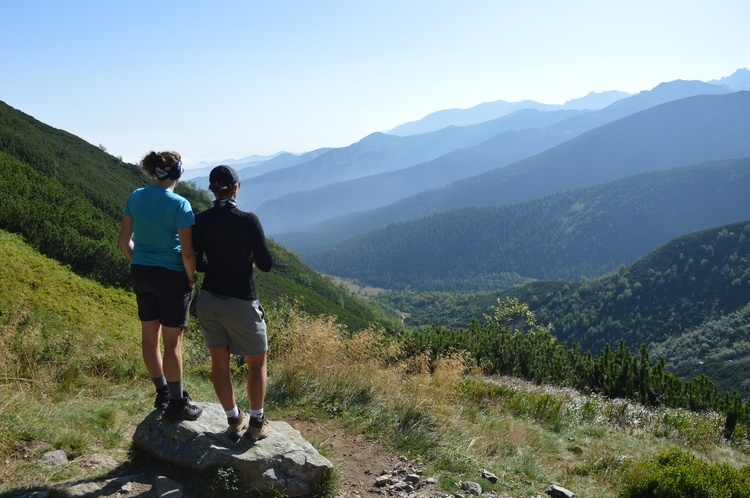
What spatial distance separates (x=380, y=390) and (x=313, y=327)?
59.7 inches

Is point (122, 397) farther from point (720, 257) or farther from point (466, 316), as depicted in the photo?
point (720, 257)

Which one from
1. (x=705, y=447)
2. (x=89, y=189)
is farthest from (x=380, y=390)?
(x=89, y=189)

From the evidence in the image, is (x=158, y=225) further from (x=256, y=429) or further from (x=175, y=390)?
(x=256, y=429)

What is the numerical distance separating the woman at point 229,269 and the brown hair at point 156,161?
0.41 metres

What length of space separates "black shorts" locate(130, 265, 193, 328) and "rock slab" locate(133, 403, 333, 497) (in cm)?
93

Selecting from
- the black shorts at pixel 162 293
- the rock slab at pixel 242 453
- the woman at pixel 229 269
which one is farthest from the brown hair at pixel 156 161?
the rock slab at pixel 242 453

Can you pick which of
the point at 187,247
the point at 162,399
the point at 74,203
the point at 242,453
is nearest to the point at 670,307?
the point at 74,203

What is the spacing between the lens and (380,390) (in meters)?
6.08

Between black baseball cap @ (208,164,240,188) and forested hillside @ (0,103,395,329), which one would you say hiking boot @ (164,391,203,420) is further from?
forested hillside @ (0,103,395,329)

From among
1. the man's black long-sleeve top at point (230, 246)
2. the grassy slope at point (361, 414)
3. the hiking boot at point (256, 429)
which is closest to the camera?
the man's black long-sleeve top at point (230, 246)

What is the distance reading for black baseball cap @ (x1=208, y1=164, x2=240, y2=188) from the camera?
12.1 ft

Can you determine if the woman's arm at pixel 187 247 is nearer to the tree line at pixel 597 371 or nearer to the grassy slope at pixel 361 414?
the grassy slope at pixel 361 414

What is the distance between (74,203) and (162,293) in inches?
1243

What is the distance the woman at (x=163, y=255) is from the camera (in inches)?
147
